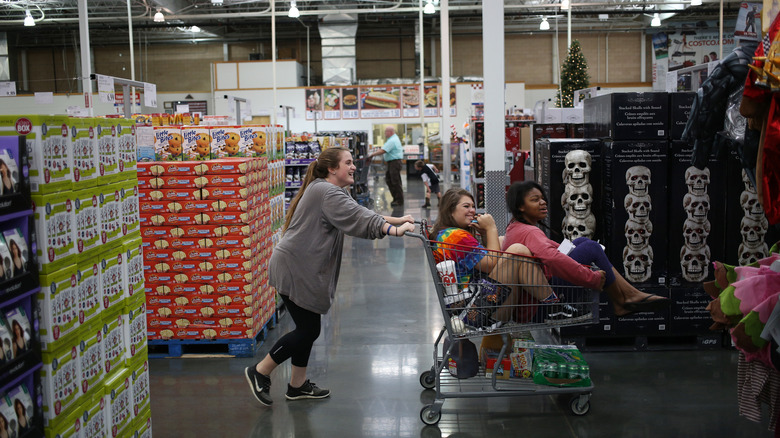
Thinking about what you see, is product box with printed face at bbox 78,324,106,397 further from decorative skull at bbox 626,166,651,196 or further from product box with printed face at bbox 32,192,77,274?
decorative skull at bbox 626,166,651,196

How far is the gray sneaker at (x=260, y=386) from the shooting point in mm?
4418

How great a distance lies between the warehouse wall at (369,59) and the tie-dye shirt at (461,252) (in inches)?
997

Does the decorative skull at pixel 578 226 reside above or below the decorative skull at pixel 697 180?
below

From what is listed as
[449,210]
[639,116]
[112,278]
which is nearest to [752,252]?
[639,116]

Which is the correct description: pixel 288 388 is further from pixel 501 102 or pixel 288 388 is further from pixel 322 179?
pixel 501 102

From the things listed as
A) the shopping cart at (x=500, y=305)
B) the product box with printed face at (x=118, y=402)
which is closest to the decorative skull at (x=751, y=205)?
the shopping cart at (x=500, y=305)

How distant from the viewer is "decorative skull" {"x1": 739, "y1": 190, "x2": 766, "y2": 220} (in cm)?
510

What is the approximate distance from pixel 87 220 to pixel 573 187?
3.45m

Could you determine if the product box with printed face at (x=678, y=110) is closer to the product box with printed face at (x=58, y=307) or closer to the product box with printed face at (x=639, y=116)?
the product box with printed face at (x=639, y=116)

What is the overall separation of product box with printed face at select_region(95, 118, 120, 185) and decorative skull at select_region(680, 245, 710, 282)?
3969 mm

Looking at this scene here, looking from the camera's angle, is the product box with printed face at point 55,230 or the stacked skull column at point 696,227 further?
the stacked skull column at point 696,227

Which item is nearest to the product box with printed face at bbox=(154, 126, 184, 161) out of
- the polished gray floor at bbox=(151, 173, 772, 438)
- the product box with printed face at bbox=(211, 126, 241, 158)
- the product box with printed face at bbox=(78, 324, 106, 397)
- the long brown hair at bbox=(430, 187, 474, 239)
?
the product box with printed face at bbox=(211, 126, 241, 158)

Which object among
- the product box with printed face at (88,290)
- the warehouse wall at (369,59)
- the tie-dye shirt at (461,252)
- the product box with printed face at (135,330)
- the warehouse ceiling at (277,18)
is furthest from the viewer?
the warehouse wall at (369,59)

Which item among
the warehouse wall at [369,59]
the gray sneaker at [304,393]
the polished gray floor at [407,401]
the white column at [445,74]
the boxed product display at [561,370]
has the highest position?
the warehouse wall at [369,59]
